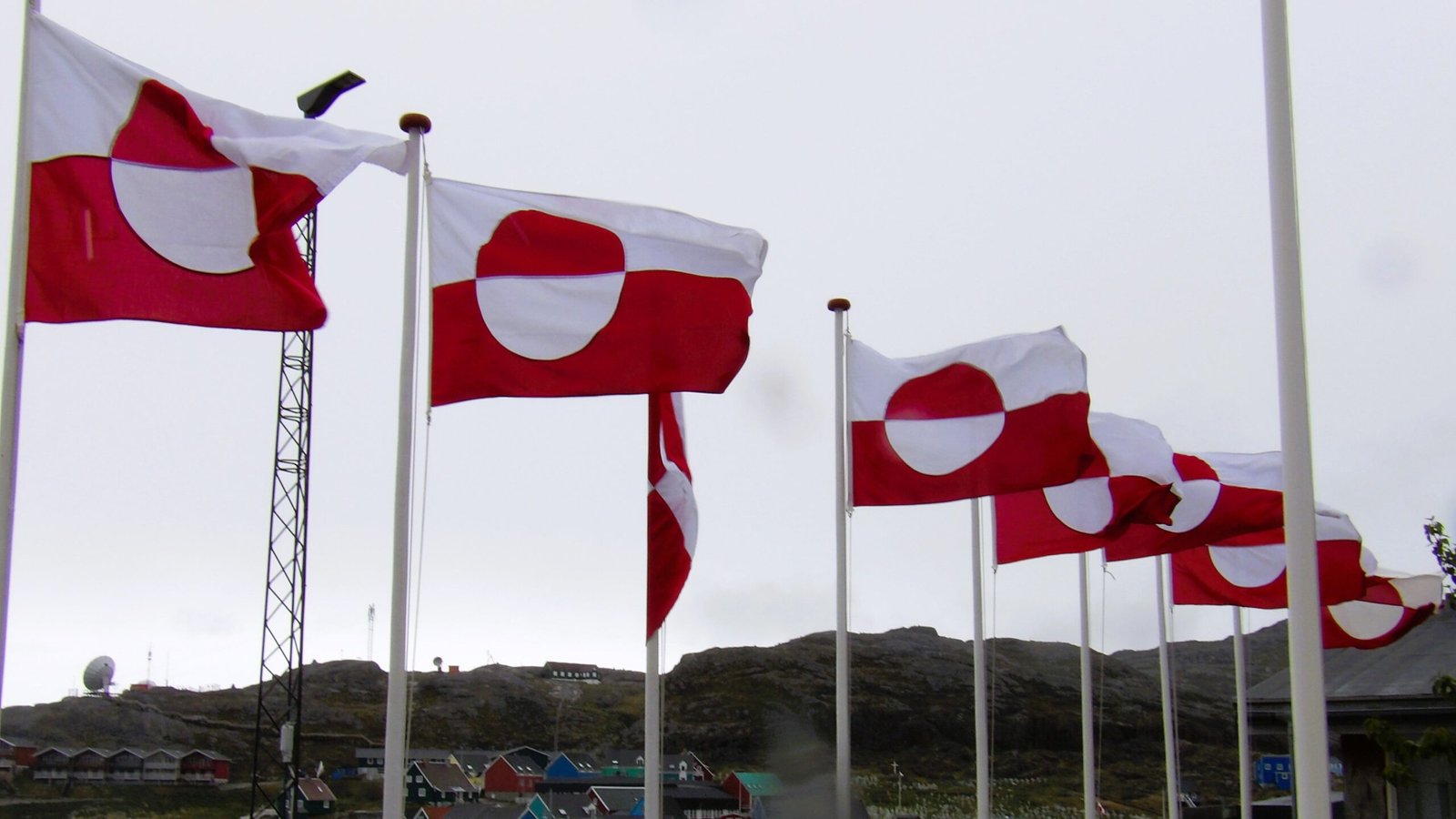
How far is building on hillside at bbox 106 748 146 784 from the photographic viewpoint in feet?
318

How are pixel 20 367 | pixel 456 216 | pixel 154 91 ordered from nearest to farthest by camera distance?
pixel 20 367
pixel 154 91
pixel 456 216

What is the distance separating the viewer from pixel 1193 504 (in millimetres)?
20797

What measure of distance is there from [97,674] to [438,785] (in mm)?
19030

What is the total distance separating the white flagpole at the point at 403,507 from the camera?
952 cm

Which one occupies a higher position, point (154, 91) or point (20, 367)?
point (154, 91)

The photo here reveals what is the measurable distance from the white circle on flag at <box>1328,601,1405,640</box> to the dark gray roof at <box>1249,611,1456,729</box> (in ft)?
1.52

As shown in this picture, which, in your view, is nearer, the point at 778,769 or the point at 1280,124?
the point at 778,769

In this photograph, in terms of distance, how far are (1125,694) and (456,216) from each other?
125959 millimetres

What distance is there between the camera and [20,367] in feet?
29.9

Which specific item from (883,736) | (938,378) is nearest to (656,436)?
(938,378)

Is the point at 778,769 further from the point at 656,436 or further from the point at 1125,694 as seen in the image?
the point at 1125,694

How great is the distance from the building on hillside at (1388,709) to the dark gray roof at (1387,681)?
0.04ft

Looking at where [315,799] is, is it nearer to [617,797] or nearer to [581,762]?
[581,762]

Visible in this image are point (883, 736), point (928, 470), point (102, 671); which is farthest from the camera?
point (883, 736)
